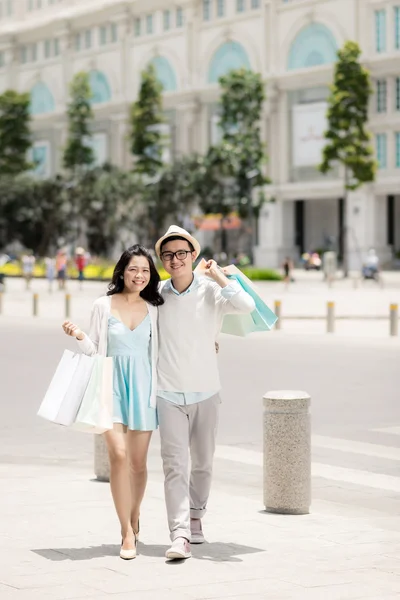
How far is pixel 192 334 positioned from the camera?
7.43 m

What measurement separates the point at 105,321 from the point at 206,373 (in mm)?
616

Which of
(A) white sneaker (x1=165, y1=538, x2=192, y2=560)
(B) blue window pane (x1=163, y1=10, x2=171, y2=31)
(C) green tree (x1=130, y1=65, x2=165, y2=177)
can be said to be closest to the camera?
(A) white sneaker (x1=165, y1=538, x2=192, y2=560)

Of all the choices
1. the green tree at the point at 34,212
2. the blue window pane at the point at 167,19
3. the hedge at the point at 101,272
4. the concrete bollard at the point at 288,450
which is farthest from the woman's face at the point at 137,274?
the blue window pane at the point at 167,19

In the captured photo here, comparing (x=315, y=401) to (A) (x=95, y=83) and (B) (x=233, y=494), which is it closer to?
(B) (x=233, y=494)

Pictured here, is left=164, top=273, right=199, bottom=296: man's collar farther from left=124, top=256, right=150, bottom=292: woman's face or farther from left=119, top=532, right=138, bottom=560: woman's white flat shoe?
left=119, top=532, right=138, bottom=560: woman's white flat shoe

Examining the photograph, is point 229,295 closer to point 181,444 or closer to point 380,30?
point 181,444

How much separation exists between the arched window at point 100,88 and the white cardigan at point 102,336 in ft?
299

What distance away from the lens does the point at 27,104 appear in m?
99.6

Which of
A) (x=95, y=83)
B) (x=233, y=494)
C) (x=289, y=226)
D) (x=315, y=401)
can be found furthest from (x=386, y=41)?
(x=233, y=494)

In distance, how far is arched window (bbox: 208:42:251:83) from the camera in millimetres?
85125

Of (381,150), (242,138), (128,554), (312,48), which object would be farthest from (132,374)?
(312,48)

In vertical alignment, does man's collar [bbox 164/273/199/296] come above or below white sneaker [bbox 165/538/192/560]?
above

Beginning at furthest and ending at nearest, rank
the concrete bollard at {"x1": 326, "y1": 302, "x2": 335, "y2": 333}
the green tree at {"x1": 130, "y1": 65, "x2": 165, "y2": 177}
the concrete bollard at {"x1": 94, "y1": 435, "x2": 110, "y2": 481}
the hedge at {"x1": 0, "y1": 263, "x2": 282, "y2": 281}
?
the green tree at {"x1": 130, "y1": 65, "x2": 165, "y2": 177} < the hedge at {"x1": 0, "y1": 263, "x2": 282, "y2": 281} < the concrete bollard at {"x1": 326, "y1": 302, "x2": 335, "y2": 333} < the concrete bollard at {"x1": 94, "y1": 435, "x2": 110, "y2": 481}

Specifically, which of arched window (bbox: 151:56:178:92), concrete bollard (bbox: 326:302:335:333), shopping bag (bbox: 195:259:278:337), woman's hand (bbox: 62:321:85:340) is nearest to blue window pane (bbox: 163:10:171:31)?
arched window (bbox: 151:56:178:92)
